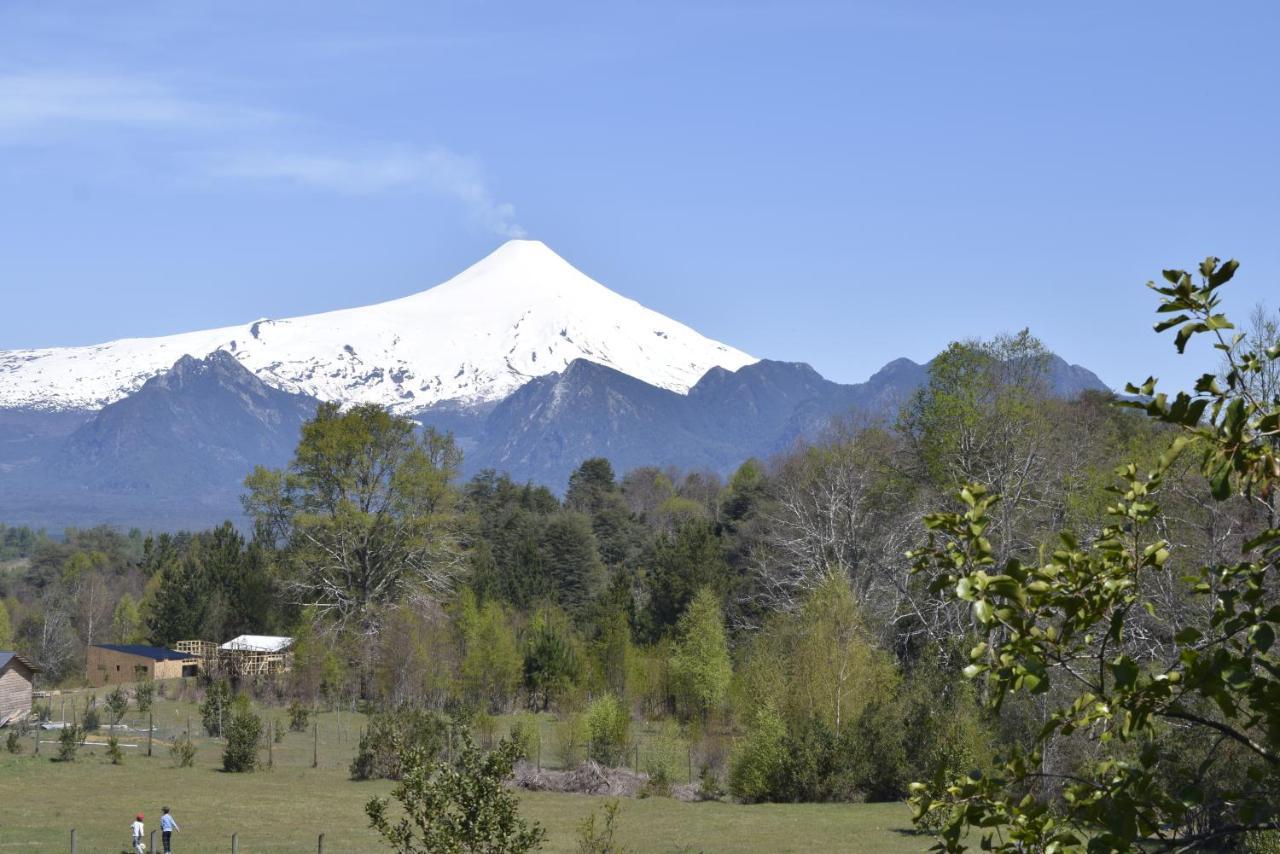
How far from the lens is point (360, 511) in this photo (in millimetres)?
56688

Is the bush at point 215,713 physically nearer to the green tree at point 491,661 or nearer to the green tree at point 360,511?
the green tree at point 360,511

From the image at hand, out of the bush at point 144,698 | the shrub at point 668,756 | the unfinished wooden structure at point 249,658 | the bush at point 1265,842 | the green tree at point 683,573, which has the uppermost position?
the green tree at point 683,573

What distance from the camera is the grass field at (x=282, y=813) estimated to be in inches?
1049

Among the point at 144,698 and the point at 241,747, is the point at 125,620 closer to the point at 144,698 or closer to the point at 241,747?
the point at 144,698

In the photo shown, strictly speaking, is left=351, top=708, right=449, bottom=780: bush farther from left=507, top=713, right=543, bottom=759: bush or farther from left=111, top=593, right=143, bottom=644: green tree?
left=111, top=593, right=143, bottom=644: green tree

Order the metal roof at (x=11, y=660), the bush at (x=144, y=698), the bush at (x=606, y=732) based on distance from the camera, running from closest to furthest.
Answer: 1. the bush at (x=606, y=732)
2. the metal roof at (x=11, y=660)
3. the bush at (x=144, y=698)

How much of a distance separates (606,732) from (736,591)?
2004cm

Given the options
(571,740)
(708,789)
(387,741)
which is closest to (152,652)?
(387,741)

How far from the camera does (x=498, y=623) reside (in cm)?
5553

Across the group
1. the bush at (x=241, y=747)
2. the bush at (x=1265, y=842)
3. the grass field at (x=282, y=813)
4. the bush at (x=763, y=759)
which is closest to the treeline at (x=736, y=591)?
the bush at (x=763, y=759)

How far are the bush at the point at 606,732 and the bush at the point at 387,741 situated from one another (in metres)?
4.62

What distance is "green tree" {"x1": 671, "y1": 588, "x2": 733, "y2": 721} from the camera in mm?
48250

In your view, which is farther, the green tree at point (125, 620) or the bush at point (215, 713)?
the green tree at point (125, 620)

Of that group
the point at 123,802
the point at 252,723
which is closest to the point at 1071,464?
the point at 252,723
